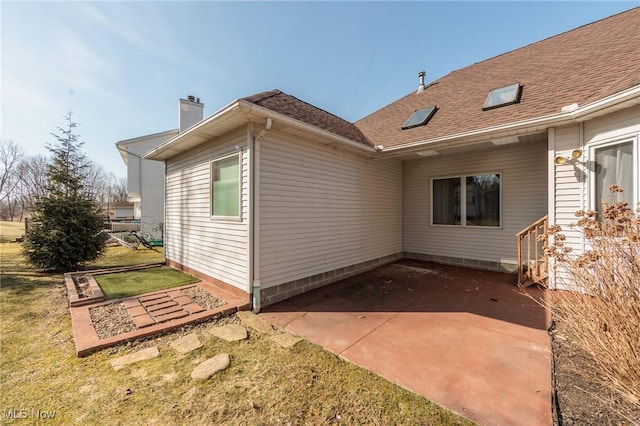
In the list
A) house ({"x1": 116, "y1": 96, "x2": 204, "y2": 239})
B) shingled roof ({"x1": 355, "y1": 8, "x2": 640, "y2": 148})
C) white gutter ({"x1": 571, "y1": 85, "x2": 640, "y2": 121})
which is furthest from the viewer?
house ({"x1": 116, "y1": 96, "x2": 204, "y2": 239})

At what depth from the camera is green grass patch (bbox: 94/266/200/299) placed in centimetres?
491

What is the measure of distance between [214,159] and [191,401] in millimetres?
4173

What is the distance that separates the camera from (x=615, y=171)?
13.5ft

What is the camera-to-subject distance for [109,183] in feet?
141

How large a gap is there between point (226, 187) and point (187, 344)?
2753 mm

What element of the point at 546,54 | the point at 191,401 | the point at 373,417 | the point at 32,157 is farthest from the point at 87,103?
the point at 32,157

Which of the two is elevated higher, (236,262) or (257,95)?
(257,95)

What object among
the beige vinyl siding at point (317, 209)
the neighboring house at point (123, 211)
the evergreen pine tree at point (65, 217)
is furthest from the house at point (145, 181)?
the neighboring house at point (123, 211)

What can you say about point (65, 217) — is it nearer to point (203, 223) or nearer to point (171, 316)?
point (203, 223)

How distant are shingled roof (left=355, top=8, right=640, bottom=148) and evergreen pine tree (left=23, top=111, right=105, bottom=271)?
8.82m

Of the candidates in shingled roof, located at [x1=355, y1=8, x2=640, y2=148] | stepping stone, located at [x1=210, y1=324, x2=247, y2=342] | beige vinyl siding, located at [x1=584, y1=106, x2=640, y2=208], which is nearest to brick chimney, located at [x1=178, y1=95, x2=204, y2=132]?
shingled roof, located at [x1=355, y1=8, x2=640, y2=148]

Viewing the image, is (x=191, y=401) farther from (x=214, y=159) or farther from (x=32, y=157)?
(x=32, y=157)

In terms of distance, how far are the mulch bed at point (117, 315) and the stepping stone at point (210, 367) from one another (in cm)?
143

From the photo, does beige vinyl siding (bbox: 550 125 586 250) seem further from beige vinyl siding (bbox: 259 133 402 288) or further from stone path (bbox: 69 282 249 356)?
stone path (bbox: 69 282 249 356)
